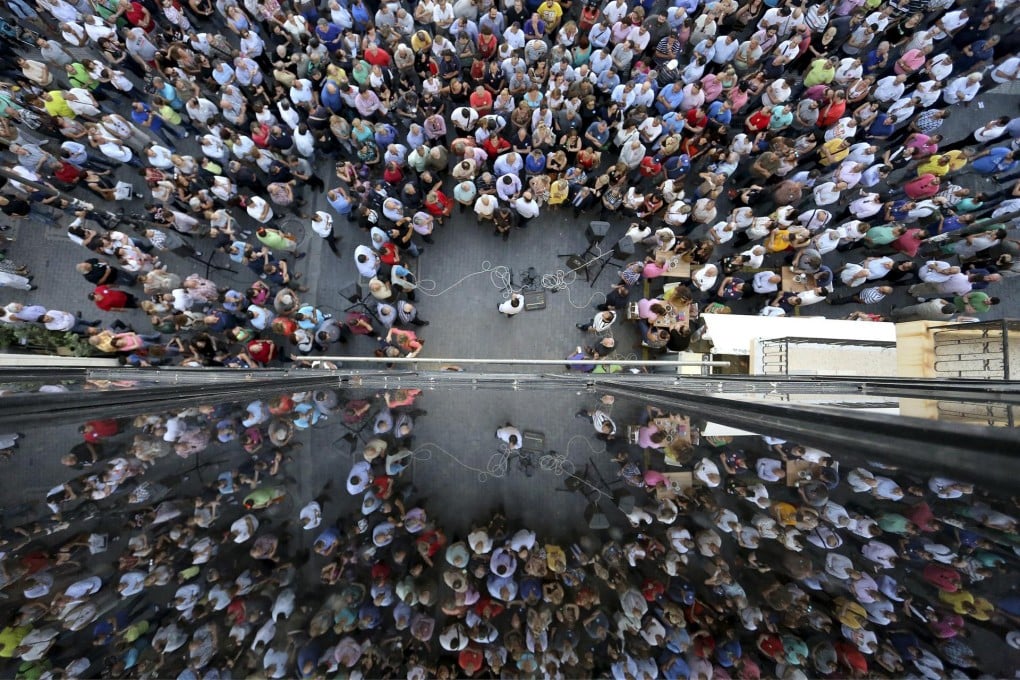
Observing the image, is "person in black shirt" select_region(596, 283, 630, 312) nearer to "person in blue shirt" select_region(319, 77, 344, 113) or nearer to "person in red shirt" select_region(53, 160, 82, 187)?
"person in blue shirt" select_region(319, 77, 344, 113)

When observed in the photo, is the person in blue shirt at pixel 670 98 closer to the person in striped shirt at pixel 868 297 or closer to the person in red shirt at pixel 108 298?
the person in striped shirt at pixel 868 297

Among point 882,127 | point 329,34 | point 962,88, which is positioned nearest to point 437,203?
point 329,34

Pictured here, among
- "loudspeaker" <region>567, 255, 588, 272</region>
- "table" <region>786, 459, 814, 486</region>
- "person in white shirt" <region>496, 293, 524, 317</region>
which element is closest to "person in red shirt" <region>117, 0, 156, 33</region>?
"person in white shirt" <region>496, 293, 524, 317</region>

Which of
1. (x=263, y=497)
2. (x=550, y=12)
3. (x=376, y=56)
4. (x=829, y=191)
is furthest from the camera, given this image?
(x=829, y=191)

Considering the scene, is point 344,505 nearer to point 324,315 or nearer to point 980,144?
point 324,315

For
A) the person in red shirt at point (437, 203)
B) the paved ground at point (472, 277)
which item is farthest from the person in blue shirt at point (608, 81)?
the person in red shirt at point (437, 203)

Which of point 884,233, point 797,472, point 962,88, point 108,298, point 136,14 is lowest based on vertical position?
point 797,472

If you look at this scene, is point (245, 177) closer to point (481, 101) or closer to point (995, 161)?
point (481, 101)
